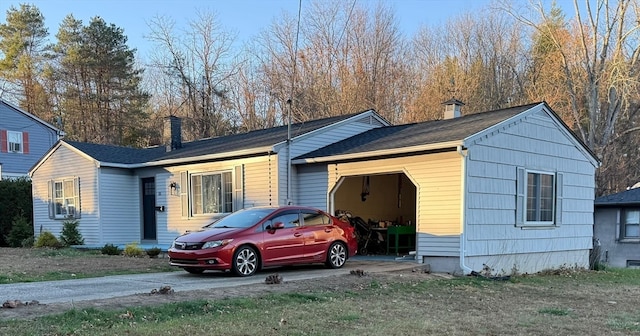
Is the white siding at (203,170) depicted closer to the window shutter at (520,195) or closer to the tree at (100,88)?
the window shutter at (520,195)

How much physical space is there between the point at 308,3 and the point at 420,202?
1717 centimetres

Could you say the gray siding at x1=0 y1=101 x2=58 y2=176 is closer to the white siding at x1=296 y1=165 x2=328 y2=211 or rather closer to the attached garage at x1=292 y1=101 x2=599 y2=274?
the white siding at x1=296 y1=165 x2=328 y2=211

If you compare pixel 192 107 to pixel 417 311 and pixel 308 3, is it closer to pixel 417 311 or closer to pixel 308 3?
pixel 308 3

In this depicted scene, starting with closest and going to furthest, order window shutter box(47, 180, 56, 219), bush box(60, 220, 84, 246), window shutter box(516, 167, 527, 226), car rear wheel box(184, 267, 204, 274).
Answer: car rear wheel box(184, 267, 204, 274)
window shutter box(516, 167, 527, 226)
bush box(60, 220, 84, 246)
window shutter box(47, 180, 56, 219)

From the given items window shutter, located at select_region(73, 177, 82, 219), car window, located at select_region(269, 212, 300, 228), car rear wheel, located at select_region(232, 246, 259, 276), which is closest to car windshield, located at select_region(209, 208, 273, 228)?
car window, located at select_region(269, 212, 300, 228)

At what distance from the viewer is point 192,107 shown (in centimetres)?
3250

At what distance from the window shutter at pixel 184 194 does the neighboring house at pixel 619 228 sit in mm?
15114

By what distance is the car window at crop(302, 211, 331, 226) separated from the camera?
10.3 m

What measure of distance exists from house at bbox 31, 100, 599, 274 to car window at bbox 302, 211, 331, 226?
6.68 feet

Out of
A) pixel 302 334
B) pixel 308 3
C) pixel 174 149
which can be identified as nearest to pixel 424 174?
pixel 302 334

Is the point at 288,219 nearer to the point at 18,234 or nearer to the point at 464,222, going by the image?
the point at 464,222

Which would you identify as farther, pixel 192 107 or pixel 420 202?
pixel 192 107

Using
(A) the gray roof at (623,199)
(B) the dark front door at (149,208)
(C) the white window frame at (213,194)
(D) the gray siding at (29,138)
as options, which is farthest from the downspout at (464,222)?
(D) the gray siding at (29,138)

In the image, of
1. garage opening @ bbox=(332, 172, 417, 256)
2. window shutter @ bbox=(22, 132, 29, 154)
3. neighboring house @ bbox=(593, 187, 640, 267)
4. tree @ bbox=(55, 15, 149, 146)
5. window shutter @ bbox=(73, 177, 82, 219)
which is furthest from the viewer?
tree @ bbox=(55, 15, 149, 146)
